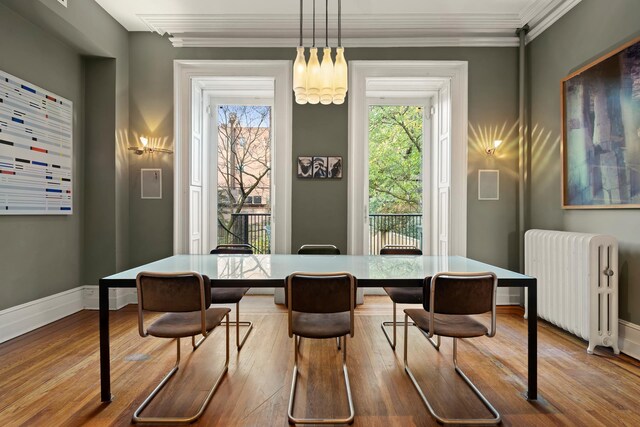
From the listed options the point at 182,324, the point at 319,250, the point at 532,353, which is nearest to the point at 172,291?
the point at 182,324

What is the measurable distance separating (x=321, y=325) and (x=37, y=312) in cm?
293

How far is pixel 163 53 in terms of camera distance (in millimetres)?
4156

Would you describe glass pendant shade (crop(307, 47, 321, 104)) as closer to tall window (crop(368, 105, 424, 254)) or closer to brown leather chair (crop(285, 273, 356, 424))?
brown leather chair (crop(285, 273, 356, 424))

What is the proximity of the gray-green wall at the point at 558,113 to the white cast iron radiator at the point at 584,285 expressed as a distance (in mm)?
168

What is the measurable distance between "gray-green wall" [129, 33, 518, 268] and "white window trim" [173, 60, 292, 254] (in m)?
0.10

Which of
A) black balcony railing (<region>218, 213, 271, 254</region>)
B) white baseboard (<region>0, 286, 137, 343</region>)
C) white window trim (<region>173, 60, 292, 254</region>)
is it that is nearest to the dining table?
white window trim (<region>173, 60, 292, 254</region>)

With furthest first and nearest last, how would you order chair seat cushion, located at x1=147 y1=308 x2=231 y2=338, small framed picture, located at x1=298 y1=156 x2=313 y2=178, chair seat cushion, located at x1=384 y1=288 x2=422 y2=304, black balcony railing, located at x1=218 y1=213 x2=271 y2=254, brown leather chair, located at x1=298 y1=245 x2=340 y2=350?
black balcony railing, located at x1=218 y1=213 x2=271 y2=254 → small framed picture, located at x1=298 y1=156 x2=313 y2=178 → brown leather chair, located at x1=298 y1=245 x2=340 y2=350 → chair seat cushion, located at x1=384 y1=288 x2=422 y2=304 → chair seat cushion, located at x1=147 y1=308 x2=231 y2=338

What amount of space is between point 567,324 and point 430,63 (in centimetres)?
313

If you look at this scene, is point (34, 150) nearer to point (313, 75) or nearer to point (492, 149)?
point (313, 75)

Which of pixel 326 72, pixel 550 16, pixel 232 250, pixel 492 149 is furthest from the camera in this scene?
pixel 492 149

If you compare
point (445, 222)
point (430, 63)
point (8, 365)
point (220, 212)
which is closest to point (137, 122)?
point (220, 212)

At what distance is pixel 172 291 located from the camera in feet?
6.07

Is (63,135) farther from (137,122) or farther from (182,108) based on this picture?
(182,108)

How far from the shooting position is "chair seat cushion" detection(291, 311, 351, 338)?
76.9 inches
